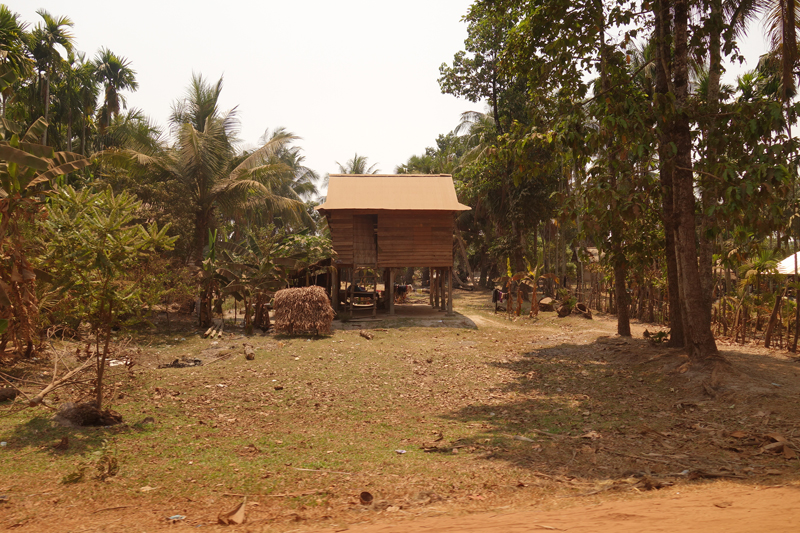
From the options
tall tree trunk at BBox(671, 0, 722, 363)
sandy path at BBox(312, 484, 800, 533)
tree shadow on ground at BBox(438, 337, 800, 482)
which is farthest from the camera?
tall tree trunk at BBox(671, 0, 722, 363)

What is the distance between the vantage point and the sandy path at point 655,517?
159 inches

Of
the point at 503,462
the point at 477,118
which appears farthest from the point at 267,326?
the point at 477,118

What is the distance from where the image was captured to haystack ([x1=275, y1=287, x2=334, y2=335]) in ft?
53.6

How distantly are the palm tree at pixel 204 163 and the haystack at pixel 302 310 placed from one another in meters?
6.73

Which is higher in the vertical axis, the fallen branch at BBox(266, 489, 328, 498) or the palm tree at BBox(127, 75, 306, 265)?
the palm tree at BBox(127, 75, 306, 265)

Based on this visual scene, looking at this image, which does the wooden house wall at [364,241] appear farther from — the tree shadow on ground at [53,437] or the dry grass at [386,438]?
the tree shadow on ground at [53,437]

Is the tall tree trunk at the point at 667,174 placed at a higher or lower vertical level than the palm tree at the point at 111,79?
lower

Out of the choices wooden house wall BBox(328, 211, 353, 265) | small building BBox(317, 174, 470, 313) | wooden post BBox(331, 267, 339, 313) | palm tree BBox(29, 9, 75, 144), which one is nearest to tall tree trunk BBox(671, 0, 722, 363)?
small building BBox(317, 174, 470, 313)

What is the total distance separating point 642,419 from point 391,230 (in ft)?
47.3

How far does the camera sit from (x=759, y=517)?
412cm

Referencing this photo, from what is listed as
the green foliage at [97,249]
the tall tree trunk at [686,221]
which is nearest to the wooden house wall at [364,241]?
the tall tree trunk at [686,221]

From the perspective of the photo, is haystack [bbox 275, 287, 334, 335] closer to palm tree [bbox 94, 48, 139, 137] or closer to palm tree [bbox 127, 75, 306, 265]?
palm tree [bbox 127, 75, 306, 265]

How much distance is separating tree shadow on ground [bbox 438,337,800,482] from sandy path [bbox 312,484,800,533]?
84 centimetres

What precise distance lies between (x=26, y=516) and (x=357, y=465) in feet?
10.3
